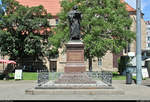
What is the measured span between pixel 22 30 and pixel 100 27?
1670 cm

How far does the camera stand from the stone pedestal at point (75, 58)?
1426 centimetres

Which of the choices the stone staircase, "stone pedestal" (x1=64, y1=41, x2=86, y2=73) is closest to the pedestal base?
"stone pedestal" (x1=64, y1=41, x2=86, y2=73)

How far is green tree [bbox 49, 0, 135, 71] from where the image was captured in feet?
86.8

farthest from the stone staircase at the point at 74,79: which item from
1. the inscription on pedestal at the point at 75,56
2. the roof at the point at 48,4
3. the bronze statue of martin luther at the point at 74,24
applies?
the roof at the point at 48,4

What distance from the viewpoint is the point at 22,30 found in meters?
37.7

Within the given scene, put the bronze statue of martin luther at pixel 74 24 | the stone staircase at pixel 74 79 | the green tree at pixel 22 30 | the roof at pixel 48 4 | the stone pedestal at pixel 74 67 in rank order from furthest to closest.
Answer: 1. the roof at pixel 48 4
2. the green tree at pixel 22 30
3. the bronze statue of martin luther at pixel 74 24
4. the stone pedestal at pixel 74 67
5. the stone staircase at pixel 74 79

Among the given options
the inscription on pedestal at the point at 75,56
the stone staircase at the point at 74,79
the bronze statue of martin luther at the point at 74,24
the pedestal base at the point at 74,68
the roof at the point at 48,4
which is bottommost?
the stone staircase at the point at 74,79

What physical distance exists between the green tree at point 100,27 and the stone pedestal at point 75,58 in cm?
1142

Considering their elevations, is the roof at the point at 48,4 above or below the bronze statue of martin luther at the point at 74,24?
above

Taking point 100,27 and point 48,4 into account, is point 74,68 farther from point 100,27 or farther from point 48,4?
point 48,4

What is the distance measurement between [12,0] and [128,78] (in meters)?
28.3

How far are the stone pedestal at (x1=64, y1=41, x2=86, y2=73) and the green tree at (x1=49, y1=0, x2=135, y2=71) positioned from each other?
11.4 meters

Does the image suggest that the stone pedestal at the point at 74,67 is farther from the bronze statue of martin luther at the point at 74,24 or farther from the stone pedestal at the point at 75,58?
the bronze statue of martin luther at the point at 74,24

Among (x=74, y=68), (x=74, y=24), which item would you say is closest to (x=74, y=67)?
(x=74, y=68)
